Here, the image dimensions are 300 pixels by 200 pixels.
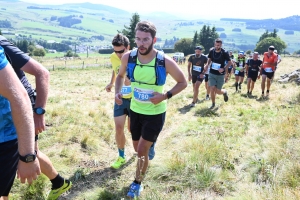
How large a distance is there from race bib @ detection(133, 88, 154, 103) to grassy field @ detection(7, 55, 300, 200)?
4.05 feet

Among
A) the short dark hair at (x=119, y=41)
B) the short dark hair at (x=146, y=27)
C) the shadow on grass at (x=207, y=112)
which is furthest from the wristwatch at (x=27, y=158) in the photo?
the shadow on grass at (x=207, y=112)

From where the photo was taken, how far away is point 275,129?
19.2ft

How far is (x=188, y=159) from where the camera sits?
4617mm

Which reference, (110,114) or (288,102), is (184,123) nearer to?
(110,114)

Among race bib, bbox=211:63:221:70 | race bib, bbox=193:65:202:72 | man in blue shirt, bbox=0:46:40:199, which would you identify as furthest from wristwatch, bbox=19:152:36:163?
race bib, bbox=193:65:202:72

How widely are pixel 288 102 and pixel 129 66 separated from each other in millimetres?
8052

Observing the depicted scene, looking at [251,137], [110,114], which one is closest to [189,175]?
[251,137]

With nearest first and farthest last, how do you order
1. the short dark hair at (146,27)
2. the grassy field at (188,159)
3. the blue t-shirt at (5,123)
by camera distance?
the blue t-shirt at (5,123), the short dark hair at (146,27), the grassy field at (188,159)

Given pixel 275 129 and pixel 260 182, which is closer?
pixel 260 182

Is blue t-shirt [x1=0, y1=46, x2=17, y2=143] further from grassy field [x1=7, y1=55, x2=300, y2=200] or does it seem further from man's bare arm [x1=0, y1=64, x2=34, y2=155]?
grassy field [x1=7, y1=55, x2=300, y2=200]

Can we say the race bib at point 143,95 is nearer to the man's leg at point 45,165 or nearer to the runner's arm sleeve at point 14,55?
the man's leg at point 45,165

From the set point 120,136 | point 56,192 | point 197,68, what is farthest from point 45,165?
point 197,68

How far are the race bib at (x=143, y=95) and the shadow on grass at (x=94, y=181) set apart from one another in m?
1.38

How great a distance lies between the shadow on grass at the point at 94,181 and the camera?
13.1ft
